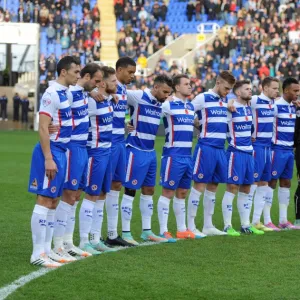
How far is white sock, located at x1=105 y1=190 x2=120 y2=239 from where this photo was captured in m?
10.4

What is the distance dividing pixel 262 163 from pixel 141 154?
2.19m

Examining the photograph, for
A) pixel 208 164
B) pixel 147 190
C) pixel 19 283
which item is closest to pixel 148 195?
pixel 147 190

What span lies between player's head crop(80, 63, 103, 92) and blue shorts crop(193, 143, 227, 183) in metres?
2.27

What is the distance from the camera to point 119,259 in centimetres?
930

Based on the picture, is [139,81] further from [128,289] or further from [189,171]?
[128,289]

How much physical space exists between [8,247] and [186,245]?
2009mm

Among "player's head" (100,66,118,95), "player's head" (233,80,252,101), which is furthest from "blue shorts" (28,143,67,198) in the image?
"player's head" (233,80,252,101)

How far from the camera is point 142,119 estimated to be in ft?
35.3

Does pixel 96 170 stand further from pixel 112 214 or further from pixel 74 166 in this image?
pixel 112 214

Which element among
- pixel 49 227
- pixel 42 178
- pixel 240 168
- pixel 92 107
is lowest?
pixel 49 227

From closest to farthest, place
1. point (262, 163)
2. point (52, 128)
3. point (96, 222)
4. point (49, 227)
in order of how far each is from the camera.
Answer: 1. point (52, 128)
2. point (49, 227)
3. point (96, 222)
4. point (262, 163)

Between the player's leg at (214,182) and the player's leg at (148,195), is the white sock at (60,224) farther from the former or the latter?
the player's leg at (214,182)

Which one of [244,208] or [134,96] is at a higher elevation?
[134,96]

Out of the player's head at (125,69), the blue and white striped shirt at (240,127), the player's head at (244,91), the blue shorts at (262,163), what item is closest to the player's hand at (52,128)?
Answer: the player's head at (125,69)
